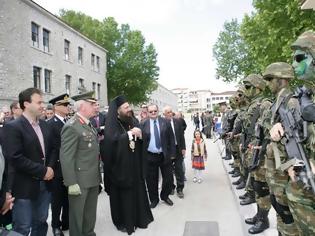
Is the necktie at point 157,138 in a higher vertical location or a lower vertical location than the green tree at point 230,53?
lower

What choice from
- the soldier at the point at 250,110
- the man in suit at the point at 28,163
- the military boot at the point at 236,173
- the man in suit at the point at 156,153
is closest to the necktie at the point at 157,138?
the man in suit at the point at 156,153

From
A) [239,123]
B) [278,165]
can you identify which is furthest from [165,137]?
[278,165]

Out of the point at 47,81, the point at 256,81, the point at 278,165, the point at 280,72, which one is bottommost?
the point at 278,165

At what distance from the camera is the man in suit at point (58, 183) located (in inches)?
217

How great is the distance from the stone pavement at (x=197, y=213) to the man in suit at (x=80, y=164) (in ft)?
2.70

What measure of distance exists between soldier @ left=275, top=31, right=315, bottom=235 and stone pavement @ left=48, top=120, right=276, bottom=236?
7.24ft

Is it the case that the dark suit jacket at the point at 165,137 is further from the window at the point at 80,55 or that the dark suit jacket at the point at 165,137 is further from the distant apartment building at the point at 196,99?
the distant apartment building at the point at 196,99

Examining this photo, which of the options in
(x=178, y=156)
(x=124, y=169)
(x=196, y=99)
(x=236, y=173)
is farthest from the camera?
(x=196, y=99)

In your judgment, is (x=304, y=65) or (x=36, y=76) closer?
(x=304, y=65)

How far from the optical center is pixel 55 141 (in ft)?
18.1

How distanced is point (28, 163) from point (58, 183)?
145cm

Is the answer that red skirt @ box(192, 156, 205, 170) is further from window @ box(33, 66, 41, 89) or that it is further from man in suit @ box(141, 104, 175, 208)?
window @ box(33, 66, 41, 89)

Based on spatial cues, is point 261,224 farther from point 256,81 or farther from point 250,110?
point 256,81

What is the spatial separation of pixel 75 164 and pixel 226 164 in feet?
29.2
